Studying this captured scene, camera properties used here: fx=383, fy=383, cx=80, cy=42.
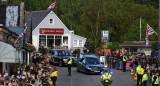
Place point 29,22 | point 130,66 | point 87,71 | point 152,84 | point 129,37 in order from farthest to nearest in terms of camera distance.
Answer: point 129,37, point 29,22, point 130,66, point 87,71, point 152,84

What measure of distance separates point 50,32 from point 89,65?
2939 centimetres

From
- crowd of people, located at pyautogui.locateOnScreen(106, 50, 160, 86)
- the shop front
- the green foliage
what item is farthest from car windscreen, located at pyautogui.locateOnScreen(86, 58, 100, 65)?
the green foliage

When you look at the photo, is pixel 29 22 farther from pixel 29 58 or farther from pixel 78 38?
pixel 78 38

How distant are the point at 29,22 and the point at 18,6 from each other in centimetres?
604

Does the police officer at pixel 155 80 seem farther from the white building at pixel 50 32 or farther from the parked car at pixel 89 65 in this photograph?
the white building at pixel 50 32

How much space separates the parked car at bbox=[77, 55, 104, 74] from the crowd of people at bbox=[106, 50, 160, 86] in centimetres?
277

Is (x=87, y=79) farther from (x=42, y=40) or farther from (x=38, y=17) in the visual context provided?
(x=38, y=17)

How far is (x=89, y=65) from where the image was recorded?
34156 millimetres

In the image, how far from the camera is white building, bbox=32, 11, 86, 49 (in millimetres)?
62312

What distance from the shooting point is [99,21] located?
7362 cm

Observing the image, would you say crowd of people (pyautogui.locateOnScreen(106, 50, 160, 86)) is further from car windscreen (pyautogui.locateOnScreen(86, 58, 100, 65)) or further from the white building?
the white building

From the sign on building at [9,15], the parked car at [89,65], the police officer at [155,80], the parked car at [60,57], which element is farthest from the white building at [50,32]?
the police officer at [155,80]

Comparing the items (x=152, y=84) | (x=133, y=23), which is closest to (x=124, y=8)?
(x=133, y=23)

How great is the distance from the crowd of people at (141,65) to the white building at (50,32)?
76.4ft
